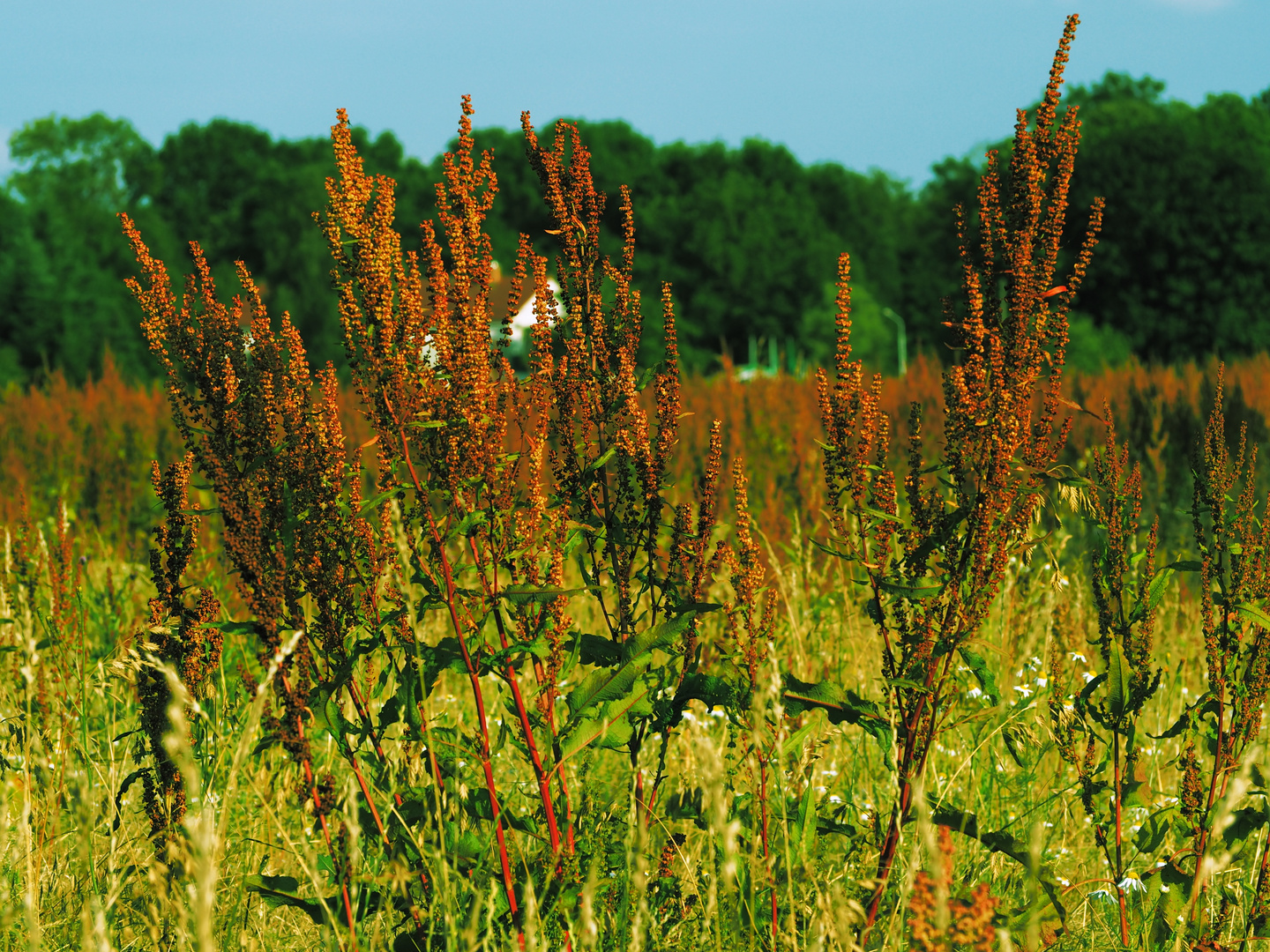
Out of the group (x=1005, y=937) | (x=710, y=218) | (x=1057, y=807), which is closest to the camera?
(x=1005, y=937)

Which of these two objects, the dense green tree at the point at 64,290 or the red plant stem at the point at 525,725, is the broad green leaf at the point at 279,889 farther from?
the dense green tree at the point at 64,290

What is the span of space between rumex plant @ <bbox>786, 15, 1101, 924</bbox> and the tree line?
16441mm

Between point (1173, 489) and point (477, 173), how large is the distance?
7.81m

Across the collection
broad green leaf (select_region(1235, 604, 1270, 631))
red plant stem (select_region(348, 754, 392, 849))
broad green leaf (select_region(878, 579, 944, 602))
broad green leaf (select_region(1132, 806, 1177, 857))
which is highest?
broad green leaf (select_region(878, 579, 944, 602))

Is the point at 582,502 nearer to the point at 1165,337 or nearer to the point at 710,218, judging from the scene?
the point at 1165,337

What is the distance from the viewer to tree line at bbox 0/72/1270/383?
3512cm

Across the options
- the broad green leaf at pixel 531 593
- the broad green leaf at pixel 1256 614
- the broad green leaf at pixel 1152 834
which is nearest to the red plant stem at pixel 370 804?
the broad green leaf at pixel 531 593

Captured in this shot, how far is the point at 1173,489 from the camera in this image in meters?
8.23

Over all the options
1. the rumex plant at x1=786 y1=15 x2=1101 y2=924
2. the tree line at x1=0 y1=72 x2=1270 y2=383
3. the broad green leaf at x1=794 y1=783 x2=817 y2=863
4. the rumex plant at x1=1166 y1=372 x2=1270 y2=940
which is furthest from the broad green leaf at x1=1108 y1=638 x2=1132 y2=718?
the tree line at x1=0 y1=72 x2=1270 y2=383

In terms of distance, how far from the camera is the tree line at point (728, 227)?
35125mm

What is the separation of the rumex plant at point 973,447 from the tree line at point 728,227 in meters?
16.4

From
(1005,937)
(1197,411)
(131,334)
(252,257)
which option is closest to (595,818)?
(1005,937)

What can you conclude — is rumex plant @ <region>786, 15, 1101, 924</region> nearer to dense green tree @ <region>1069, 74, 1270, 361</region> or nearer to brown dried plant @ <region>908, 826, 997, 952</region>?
brown dried plant @ <region>908, 826, 997, 952</region>

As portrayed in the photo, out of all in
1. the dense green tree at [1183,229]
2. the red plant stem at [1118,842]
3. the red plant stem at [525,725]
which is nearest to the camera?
the red plant stem at [525,725]
